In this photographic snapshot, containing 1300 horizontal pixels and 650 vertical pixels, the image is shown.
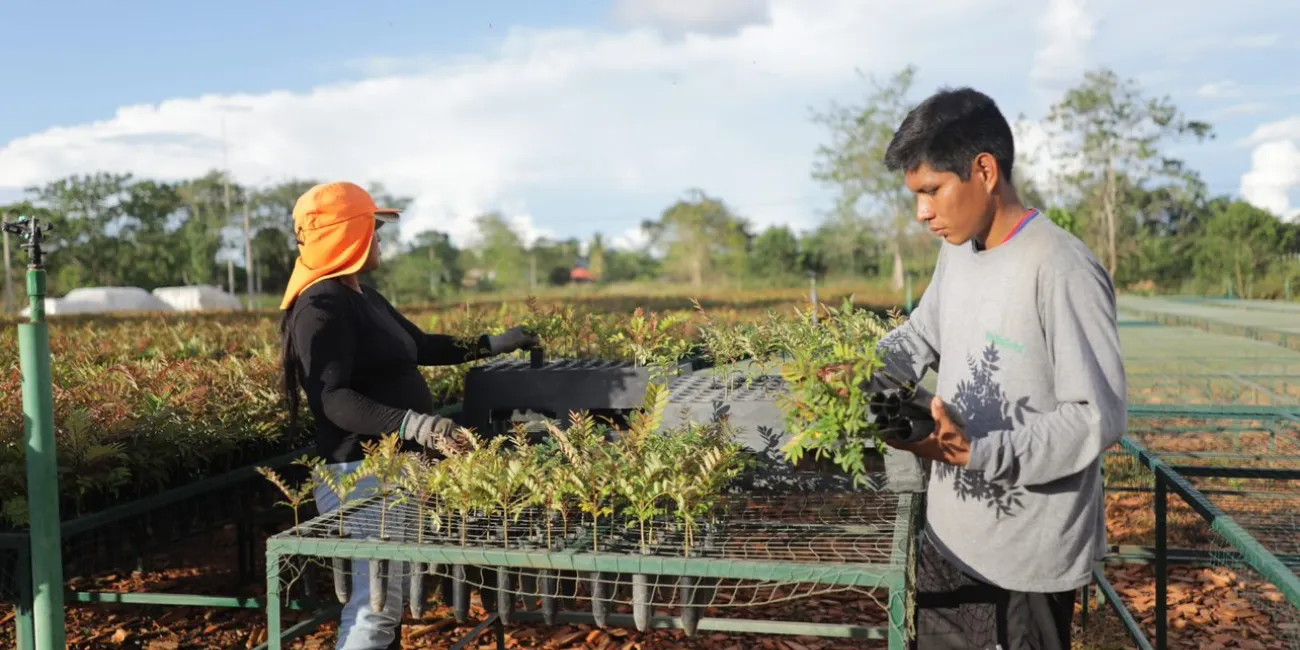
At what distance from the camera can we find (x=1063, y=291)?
199 cm

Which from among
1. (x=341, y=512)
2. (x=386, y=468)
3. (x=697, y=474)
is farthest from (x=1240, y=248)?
(x=341, y=512)

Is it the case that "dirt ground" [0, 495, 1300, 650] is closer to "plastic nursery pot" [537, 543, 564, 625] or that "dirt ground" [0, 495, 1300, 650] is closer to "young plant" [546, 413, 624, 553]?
"plastic nursery pot" [537, 543, 564, 625]

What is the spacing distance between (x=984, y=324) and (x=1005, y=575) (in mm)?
551

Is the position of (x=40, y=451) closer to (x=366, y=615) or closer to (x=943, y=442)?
(x=366, y=615)

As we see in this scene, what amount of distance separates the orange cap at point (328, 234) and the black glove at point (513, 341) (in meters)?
0.79

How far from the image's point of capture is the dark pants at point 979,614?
2211mm

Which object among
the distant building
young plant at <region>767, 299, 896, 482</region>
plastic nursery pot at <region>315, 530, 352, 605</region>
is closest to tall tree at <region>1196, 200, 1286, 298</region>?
young plant at <region>767, 299, 896, 482</region>

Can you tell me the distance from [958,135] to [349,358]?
1.88 meters

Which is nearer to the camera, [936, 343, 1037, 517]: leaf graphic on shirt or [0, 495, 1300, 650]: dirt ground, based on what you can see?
[936, 343, 1037, 517]: leaf graphic on shirt

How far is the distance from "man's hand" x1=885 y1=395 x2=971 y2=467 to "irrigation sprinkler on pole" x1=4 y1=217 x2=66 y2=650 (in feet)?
6.95

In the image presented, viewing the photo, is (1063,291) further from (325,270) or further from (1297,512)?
(1297,512)

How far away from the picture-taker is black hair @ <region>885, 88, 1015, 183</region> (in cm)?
205

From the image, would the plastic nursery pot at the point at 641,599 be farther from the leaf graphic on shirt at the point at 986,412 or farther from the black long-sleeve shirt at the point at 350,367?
the black long-sleeve shirt at the point at 350,367

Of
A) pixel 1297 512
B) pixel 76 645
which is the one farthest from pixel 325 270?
pixel 1297 512
